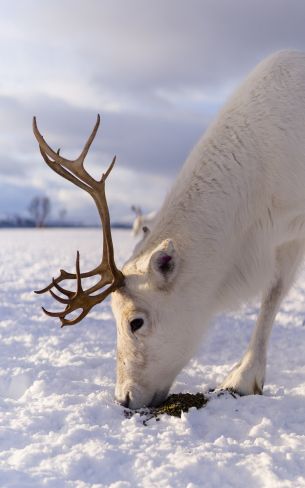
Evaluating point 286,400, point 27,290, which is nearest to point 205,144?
point 286,400

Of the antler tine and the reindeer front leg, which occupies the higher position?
the antler tine

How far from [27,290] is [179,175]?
5.57 meters

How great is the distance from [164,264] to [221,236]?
1.97ft

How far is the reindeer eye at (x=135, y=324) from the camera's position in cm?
396

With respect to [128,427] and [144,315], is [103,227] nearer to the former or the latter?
[144,315]

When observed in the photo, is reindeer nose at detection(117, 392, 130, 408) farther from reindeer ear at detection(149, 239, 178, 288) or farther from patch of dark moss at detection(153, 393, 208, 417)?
reindeer ear at detection(149, 239, 178, 288)

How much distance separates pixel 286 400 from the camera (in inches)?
160

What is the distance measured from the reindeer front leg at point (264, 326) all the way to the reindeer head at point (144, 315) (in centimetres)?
61

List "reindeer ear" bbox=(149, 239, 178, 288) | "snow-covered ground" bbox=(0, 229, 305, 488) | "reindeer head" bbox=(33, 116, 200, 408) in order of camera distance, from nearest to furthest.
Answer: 1. "snow-covered ground" bbox=(0, 229, 305, 488)
2. "reindeer ear" bbox=(149, 239, 178, 288)
3. "reindeer head" bbox=(33, 116, 200, 408)

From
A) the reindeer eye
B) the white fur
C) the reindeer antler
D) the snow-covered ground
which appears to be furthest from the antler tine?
the snow-covered ground

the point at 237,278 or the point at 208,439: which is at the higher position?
the point at 237,278

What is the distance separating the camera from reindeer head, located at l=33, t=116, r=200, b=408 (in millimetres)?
3928

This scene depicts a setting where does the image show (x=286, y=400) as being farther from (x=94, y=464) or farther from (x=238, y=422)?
(x=94, y=464)

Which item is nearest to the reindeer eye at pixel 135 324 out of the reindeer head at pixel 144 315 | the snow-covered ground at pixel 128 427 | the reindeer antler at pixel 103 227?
the reindeer head at pixel 144 315
